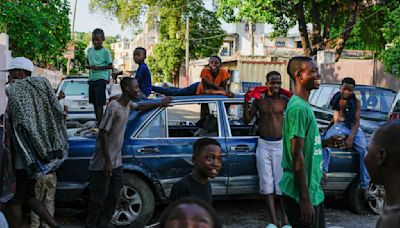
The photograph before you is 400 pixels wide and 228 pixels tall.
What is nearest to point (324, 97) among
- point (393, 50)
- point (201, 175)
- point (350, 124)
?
point (350, 124)

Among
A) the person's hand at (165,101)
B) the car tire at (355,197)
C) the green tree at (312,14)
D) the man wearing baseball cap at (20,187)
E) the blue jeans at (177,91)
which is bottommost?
the car tire at (355,197)

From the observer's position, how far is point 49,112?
5.19 metres

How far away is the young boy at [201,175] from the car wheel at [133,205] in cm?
244

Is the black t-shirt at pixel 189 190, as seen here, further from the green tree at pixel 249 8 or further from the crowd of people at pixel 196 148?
the green tree at pixel 249 8

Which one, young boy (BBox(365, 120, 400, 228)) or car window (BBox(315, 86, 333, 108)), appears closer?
young boy (BBox(365, 120, 400, 228))

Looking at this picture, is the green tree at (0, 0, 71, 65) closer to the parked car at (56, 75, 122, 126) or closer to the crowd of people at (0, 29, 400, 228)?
the parked car at (56, 75, 122, 126)

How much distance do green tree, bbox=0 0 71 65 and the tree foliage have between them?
26.2m

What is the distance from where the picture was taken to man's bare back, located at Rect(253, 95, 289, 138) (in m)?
5.95

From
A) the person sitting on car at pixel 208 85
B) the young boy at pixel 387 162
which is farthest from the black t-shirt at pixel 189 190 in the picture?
the person sitting on car at pixel 208 85

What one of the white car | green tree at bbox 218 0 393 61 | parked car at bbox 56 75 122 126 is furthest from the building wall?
the white car

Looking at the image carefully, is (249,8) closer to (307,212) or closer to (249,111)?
(249,111)

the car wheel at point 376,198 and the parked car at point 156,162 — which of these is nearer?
the parked car at point 156,162

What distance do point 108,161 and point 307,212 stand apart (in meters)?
2.43

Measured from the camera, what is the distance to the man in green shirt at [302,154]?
11.6ft
